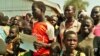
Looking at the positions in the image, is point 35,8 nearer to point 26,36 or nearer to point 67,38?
point 26,36

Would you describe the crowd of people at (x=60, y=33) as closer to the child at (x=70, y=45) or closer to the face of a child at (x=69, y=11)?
the face of a child at (x=69, y=11)

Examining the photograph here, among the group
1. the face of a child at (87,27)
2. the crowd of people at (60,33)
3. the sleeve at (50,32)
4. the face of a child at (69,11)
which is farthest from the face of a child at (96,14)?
the sleeve at (50,32)

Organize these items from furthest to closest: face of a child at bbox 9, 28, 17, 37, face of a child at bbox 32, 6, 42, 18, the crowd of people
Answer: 1. face of a child at bbox 9, 28, 17, 37
2. face of a child at bbox 32, 6, 42, 18
3. the crowd of people

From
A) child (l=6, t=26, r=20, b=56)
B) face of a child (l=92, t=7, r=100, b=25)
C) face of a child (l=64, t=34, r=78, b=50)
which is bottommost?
child (l=6, t=26, r=20, b=56)

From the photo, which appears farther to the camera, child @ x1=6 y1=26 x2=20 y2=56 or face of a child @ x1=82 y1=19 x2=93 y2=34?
child @ x1=6 y1=26 x2=20 y2=56

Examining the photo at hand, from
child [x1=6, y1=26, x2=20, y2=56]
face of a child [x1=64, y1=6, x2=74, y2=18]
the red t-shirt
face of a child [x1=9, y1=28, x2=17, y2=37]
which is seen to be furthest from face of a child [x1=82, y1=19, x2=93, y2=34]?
face of a child [x1=9, y1=28, x2=17, y2=37]

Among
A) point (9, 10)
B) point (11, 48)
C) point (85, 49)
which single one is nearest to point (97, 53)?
point (85, 49)

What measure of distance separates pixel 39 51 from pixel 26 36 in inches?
14.8

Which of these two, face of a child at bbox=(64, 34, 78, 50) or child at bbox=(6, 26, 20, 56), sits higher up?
face of a child at bbox=(64, 34, 78, 50)

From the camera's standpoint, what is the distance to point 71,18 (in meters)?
8.11

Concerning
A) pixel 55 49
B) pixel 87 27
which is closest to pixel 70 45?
pixel 55 49

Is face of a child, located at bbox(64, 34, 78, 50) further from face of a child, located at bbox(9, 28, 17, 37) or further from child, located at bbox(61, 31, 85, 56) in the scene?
face of a child, located at bbox(9, 28, 17, 37)

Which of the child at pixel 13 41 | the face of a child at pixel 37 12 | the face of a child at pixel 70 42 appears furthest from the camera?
the child at pixel 13 41

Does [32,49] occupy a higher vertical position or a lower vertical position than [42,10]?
lower
